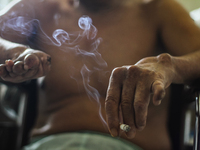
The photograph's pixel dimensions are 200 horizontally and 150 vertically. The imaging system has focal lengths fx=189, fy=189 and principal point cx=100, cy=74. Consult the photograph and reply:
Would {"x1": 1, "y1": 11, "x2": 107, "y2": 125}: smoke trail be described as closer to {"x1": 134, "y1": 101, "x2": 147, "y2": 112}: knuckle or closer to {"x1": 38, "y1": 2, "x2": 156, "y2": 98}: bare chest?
{"x1": 38, "y1": 2, "x2": 156, "y2": 98}: bare chest

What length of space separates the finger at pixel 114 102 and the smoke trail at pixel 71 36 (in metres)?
0.20

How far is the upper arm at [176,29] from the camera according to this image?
544 millimetres

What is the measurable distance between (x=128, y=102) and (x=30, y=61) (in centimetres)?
24

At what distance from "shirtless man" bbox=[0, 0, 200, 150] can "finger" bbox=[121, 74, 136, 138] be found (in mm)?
128

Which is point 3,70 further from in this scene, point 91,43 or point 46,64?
point 91,43

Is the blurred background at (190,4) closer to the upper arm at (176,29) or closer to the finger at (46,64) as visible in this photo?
the upper arm at (176,29)

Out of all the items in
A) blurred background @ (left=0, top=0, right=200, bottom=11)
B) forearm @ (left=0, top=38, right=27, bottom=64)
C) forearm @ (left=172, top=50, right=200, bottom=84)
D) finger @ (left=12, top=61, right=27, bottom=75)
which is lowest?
forearm @ (left=172, top=50, right=200, bottom=84)

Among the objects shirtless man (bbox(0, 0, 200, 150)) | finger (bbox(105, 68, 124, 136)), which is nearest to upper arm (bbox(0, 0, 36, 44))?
shirtless man (bbox(0, 0, 200, 150))

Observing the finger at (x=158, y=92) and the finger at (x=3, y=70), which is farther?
the finger at (x=3, y=70)

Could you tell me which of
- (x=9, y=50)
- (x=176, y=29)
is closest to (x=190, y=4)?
(x=176, y=29)

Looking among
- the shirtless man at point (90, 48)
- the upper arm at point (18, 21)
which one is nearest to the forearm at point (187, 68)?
the shirtless man at point (90, 48)

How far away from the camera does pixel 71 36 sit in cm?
60

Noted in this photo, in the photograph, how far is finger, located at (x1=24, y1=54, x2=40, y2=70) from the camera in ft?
1.39

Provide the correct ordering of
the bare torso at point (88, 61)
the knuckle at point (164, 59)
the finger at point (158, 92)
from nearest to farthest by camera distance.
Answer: the finger at point (158, 92) < the knuckle at point (164, 59) < the bare torso at point (88, 61)
